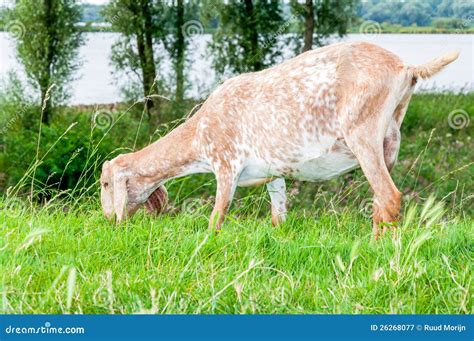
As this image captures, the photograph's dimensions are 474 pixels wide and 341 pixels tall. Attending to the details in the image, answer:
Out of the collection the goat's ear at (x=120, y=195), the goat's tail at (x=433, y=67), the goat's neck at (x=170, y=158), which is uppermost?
the goat's tail at (x=433, y=67)

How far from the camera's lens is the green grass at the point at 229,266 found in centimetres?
459

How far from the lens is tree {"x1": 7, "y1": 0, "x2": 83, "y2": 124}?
1424 cm

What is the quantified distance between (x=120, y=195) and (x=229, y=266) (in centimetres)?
230

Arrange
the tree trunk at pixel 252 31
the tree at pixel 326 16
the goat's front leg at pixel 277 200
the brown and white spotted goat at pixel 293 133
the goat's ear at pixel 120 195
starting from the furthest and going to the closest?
the tree at pixel 326 16 < the tree trunk at pixel 252 31 < the goat's front leg at pixel 277 200 < the goat's ear at pixel 120 195 < the brown and white spotted goat at pixel 293 133

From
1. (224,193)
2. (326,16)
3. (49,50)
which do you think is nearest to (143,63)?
(49,50)

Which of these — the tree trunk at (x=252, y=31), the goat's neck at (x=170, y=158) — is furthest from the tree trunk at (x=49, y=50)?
the goat's neck at (x=170, y=158)

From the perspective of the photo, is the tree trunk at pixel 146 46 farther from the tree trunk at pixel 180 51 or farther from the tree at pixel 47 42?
the tree at pixel 47 42

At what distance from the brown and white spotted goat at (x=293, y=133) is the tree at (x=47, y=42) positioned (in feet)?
23.6

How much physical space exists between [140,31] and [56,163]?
12.7 ft

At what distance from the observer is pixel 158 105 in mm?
14148

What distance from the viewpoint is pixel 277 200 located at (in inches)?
297

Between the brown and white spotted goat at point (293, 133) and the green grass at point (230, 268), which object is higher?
the brown and white spotted goat at point (293, 133)

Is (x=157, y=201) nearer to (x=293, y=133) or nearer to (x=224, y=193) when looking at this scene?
(x=224, y=193)

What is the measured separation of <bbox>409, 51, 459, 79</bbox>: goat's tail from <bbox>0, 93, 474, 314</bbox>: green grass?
1.09 m
